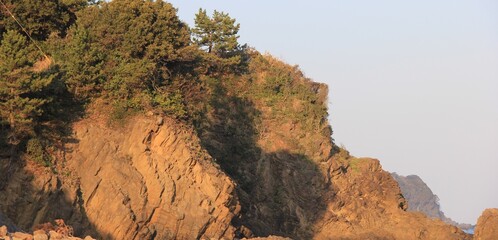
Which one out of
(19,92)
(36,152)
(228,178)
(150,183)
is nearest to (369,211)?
(228,178)

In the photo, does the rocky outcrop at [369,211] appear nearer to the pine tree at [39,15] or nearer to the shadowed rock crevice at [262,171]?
the shadowed rock crevice at [262,171]

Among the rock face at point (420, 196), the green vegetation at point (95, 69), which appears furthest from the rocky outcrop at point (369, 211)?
the rock face at point (420, 196)

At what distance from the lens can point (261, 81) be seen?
47.9 meters

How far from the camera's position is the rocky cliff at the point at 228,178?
29703mm

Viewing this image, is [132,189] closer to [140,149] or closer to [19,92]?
[140,149]

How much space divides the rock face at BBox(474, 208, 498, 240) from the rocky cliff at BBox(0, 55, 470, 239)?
1.11m

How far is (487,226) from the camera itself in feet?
145

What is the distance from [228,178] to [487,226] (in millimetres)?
15266

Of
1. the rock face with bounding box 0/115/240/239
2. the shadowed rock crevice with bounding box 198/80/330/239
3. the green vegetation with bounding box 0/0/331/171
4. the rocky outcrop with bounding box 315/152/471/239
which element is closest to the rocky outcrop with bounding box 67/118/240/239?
the rock face with bounding box 0/115/240/239

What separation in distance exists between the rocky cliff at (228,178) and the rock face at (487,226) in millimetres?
1111

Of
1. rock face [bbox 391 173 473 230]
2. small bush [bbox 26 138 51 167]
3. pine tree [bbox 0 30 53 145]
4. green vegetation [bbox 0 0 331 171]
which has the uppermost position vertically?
rock face [bbox 391 173 473 230]

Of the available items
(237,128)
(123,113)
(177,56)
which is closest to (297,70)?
(237,128)

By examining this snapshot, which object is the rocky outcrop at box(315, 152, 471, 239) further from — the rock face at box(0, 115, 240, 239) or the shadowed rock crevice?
the rock face at box(0, 115, 240, 239)

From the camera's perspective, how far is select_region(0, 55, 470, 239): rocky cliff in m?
29.7
